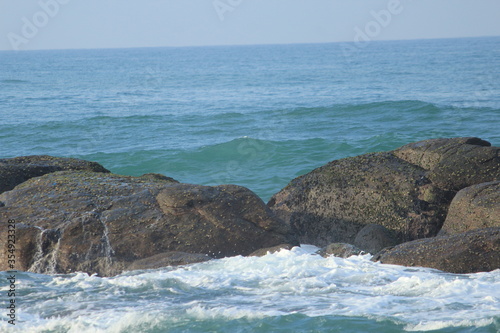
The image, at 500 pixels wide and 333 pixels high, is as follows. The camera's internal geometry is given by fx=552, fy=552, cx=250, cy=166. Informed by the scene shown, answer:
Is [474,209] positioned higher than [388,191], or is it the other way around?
[388,191]

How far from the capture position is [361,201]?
32.8ft

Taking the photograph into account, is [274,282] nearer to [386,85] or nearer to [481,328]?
[481,328]

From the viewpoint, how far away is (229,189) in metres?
9.30

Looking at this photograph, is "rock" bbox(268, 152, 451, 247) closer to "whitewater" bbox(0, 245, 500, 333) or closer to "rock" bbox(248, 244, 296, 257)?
"rock" bbox(248, 244, 296, 257)

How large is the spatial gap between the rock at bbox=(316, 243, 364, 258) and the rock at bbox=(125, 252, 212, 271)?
1.79m

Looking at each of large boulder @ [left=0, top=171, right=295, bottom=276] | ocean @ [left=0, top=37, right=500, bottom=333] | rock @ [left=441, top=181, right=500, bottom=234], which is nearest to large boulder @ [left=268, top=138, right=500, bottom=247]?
rock @ [left=441, top=181, right=500, bottom=234]

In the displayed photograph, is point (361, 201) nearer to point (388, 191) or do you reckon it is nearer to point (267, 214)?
point (388, 191)

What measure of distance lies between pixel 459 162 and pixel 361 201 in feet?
6.21

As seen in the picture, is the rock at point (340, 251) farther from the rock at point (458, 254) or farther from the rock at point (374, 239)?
the rock at point (458, 254)

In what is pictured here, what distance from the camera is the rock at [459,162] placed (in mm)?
9766

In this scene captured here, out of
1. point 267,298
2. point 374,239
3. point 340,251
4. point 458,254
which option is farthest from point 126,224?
point 458,254

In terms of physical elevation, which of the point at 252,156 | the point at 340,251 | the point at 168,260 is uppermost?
the point at 168,260

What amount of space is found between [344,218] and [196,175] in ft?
29.0

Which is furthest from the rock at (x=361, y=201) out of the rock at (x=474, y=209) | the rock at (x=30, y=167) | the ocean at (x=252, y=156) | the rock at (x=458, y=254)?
the rock at (x=30, y=167)
